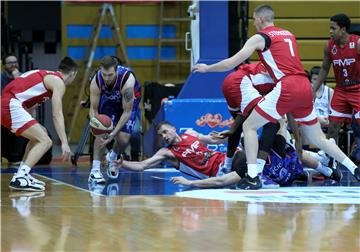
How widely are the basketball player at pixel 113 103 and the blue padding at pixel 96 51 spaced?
6829 millimetres

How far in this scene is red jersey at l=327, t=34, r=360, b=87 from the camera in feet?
28.8

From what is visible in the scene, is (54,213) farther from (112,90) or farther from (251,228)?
(112,90)

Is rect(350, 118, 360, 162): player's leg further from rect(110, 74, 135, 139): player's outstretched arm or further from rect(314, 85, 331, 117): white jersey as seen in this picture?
rect(110, 74, 135, 139): player's outstretched arm

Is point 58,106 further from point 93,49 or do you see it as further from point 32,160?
point 93,49

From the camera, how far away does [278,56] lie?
750 cm

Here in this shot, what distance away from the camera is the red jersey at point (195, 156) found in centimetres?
805

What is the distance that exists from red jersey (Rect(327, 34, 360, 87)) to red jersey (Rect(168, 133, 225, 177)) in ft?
5.81

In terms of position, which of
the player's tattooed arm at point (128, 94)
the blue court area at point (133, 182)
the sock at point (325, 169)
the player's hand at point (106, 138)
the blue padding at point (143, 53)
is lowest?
the blue court area at point (133, 182)

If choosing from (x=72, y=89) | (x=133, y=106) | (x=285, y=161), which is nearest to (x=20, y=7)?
(x=72, y=89)

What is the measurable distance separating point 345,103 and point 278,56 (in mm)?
1785

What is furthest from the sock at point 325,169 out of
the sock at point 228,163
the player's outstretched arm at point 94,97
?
the player's outstretched arm at point 94,97

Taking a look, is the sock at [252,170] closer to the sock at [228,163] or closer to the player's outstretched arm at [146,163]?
the sock at [228,163]

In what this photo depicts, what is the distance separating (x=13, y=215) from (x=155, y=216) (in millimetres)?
1020

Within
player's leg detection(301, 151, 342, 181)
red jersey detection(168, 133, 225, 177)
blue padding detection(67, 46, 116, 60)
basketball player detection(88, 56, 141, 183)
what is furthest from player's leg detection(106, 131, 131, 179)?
blue padding detection(67, 46, 116, 60)
